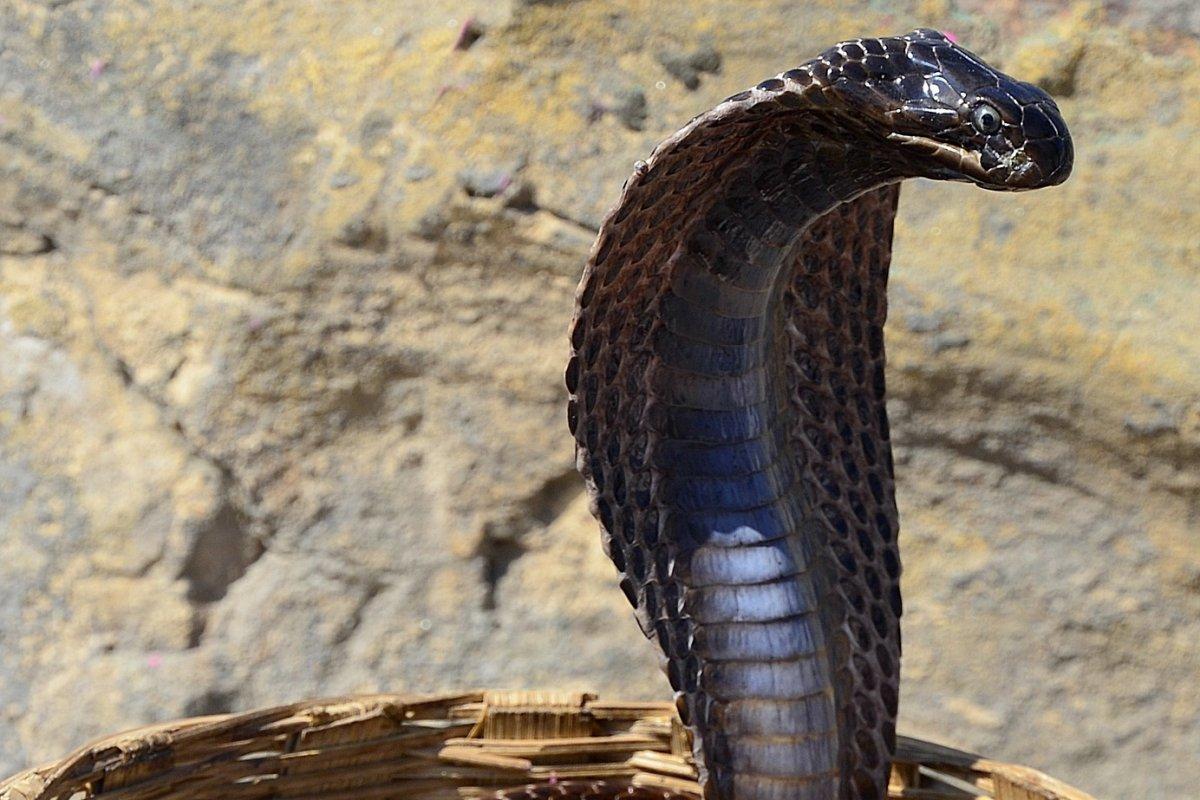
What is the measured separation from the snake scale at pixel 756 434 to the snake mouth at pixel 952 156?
0.07 meters

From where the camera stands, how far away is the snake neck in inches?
51.9

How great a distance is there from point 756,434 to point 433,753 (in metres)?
0.67

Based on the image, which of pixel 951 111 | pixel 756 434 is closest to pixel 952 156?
pixel 951 111

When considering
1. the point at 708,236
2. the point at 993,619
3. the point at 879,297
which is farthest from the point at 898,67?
the point at 993,619

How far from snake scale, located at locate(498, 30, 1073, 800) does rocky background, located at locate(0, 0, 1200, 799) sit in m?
1.04

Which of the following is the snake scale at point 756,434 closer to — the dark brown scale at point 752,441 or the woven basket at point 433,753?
the dark brown scale at point 752,441

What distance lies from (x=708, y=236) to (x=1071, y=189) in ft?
4.65

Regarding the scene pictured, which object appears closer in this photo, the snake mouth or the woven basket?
the snake mouth

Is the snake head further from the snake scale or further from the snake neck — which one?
the snake neck

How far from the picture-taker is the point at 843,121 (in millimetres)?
1123

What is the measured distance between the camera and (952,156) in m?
1.04

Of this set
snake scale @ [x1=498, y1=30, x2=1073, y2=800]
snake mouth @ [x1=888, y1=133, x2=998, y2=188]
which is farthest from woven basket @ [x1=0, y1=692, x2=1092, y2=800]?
snake mouth @ [x1=888, y1=133, x2=998, y2=188]

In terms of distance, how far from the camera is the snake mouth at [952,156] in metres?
1.02

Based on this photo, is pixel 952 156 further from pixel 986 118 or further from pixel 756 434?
pixel 756 434
